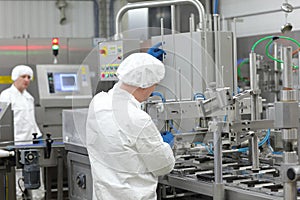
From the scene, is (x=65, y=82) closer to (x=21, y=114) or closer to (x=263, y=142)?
(x=21, y=114)

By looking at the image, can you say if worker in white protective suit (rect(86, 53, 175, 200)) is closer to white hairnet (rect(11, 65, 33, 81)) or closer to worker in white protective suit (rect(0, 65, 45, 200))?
worker in white protective suit (rect(0, 65, 45, 200))

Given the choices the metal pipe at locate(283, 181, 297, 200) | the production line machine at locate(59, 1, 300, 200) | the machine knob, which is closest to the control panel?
the production line machine at locate(59, 1, 300, 200)

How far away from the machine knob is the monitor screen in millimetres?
2159

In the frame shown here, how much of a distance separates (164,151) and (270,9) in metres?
3.59

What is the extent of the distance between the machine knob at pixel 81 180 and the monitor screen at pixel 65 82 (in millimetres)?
2159

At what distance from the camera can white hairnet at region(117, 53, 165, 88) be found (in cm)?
218

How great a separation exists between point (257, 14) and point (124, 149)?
379 cm

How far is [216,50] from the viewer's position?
2.79 m

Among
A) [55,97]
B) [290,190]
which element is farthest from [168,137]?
[55,97]

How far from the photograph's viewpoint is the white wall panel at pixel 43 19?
656 cm

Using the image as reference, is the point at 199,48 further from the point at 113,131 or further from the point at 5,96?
the point at 5,96

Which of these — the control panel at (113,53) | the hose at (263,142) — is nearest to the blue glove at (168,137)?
the hose at (263,142)

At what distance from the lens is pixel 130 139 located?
2150 mm

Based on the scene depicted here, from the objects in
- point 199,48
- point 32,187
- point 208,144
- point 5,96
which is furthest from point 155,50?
point 5,96
